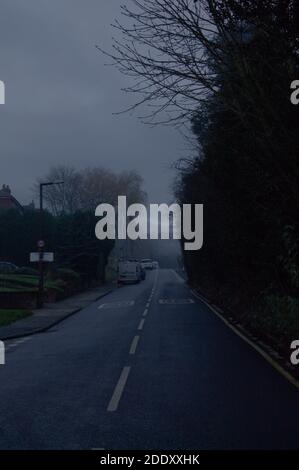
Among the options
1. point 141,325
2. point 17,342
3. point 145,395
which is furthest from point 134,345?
point 145,395

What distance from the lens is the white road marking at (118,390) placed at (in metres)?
10.2

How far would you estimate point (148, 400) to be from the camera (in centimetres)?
1065

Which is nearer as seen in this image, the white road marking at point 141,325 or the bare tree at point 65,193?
the white road marking at point 141,325

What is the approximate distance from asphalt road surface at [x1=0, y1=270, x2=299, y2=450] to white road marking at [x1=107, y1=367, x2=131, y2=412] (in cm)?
2

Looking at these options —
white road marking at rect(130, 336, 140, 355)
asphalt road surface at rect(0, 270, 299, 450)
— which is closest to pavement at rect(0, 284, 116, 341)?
asphalt road surface at rect(0, 270, 299, 450)

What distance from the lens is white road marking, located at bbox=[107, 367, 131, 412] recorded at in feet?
33.6

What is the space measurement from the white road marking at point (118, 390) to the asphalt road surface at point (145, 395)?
0.06ft

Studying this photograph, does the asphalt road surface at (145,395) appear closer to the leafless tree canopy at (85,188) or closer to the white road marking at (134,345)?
the white road marking at (134,345)

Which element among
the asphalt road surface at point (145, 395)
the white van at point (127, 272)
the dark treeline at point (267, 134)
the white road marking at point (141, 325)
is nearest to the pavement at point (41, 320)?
the asphalt road surface at point (145, 395)

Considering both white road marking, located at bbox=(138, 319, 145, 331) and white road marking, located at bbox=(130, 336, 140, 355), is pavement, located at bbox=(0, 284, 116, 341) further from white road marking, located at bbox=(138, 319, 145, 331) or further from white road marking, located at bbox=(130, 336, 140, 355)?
white road marking, located at bbox=(130, 336, 140, 355)

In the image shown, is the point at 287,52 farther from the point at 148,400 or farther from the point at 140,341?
the point at 140,341

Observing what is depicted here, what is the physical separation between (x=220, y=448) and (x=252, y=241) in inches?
572

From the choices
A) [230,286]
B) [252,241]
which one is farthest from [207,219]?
[252,241]

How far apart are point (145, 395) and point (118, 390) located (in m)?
0.68
